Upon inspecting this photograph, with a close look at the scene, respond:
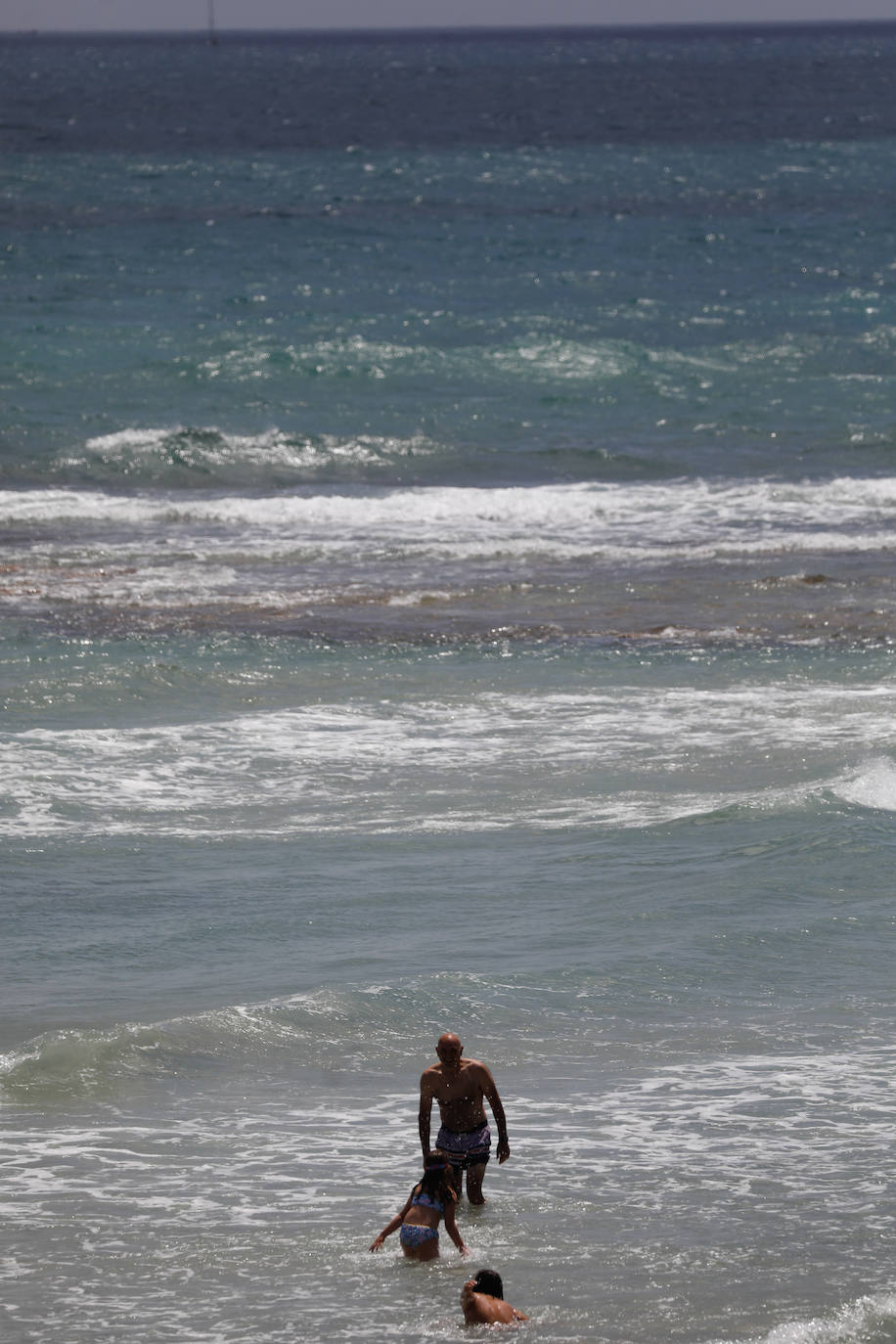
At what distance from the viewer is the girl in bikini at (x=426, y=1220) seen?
9133 millimetres

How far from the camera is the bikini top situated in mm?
9211

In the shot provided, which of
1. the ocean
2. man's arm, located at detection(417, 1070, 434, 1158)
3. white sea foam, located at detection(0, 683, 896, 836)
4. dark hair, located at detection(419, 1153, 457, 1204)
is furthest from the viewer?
white sea foam, located at detection(0, 683, 896, 836)

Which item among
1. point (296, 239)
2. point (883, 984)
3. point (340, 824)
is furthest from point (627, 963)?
point (296, 239)

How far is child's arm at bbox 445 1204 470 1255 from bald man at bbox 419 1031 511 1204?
44cm

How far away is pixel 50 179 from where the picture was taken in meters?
69.7

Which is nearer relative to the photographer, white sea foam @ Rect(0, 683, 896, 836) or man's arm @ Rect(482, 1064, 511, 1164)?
man's arm @ Rect(482, 1064, 511, 1164)

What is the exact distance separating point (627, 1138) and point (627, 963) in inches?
97.1

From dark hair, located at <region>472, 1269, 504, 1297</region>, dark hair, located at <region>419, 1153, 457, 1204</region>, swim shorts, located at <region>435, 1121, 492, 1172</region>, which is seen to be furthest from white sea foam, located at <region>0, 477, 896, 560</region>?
dark hair, located at <region>472, 1269, 504, 1297</region>

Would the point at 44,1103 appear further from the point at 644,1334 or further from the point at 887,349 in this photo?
the point at 887,349

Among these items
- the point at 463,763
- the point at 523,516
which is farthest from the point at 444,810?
the point at 523,516

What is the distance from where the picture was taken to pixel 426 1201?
30.2ft

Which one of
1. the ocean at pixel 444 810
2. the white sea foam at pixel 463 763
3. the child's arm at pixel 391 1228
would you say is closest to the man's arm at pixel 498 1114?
the ocean at pixel 444 810

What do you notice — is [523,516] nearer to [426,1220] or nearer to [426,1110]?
[426,1110]

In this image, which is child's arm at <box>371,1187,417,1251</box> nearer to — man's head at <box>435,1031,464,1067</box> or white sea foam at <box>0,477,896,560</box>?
man's head at <box>435,1031,464,1067</box>
